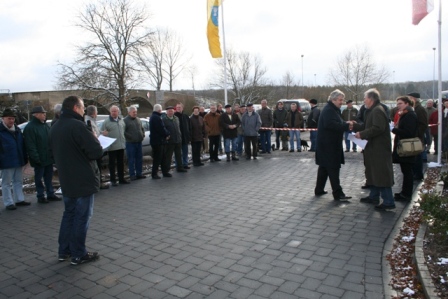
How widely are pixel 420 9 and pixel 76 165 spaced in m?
9.35

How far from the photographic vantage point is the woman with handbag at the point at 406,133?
6.70 m

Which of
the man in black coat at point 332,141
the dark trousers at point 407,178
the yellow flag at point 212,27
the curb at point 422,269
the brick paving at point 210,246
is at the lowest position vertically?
the brick paving at point 210,246

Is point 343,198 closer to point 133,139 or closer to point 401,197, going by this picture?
point 401,197

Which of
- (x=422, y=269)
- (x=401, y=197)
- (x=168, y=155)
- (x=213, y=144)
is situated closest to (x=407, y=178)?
(x=401, y=197)

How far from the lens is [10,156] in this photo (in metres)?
7.28

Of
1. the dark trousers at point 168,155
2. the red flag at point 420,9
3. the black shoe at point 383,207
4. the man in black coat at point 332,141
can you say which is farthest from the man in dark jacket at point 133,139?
the red flag at point 420,9

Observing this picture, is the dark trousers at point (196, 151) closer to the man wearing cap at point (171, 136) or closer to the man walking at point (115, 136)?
the man wearing cap at point (171, 136)

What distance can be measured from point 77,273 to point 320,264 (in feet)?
9.18

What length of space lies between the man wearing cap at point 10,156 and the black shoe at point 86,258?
3.68m

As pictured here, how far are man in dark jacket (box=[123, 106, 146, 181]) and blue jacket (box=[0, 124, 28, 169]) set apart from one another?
2731mm

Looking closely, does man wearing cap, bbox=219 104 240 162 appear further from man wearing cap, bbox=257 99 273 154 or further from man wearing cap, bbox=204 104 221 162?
man wearing cap, bbox=257 99 273 154

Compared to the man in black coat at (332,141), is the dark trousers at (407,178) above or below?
below

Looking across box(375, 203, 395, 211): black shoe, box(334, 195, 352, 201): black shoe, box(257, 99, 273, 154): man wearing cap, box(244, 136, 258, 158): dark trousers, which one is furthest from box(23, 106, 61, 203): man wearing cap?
box(257, 99, 273, 154): man wearing cap

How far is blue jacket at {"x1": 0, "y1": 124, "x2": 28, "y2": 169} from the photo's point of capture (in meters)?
7.21
